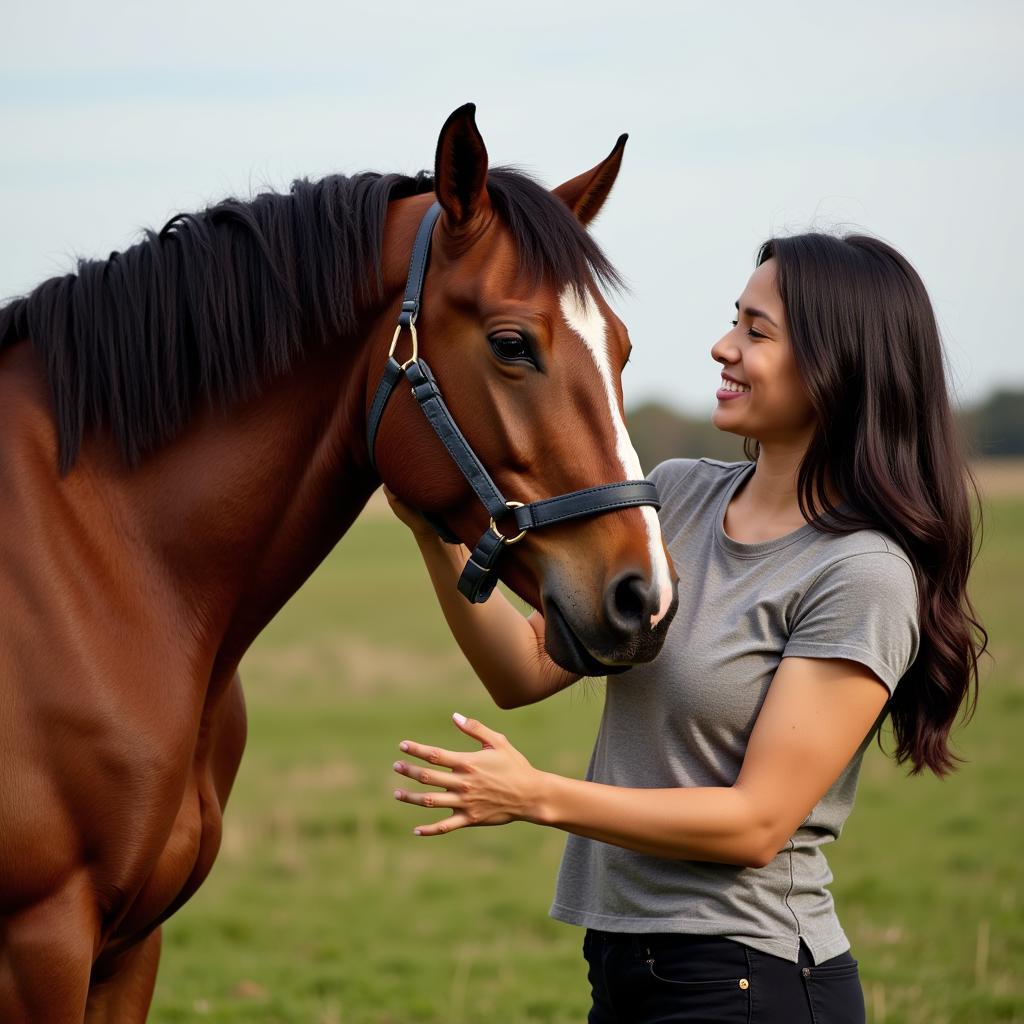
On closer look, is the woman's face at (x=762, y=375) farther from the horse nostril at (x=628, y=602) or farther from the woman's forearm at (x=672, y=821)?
the woman's forearm at (x=672, y=821)

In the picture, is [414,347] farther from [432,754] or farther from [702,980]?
[702,980]

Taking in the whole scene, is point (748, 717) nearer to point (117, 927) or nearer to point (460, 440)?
point (460, 440)

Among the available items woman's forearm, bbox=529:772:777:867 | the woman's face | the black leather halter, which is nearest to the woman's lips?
the woman's face

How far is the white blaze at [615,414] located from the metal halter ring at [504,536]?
0.25 m

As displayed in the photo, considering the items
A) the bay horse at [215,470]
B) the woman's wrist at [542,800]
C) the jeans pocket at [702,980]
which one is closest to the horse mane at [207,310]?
the bay horse at [215,470]

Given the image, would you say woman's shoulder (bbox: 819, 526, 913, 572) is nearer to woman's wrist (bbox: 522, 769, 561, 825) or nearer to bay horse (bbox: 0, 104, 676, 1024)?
bay horse (bbox: 0, 104, 676, 1024)

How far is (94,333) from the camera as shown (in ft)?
9.50

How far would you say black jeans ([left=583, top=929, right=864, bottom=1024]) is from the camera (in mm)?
2717

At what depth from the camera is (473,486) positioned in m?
2.72

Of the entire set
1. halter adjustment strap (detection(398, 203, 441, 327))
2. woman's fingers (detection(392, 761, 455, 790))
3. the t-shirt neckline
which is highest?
halter adjustment strap (detection(398, 203, 441, 327))

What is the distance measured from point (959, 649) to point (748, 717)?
1.78 feet

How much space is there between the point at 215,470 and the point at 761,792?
4.82 feet

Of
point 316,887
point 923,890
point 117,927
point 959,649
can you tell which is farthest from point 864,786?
point 117,927

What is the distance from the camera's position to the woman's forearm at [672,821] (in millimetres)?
2555
